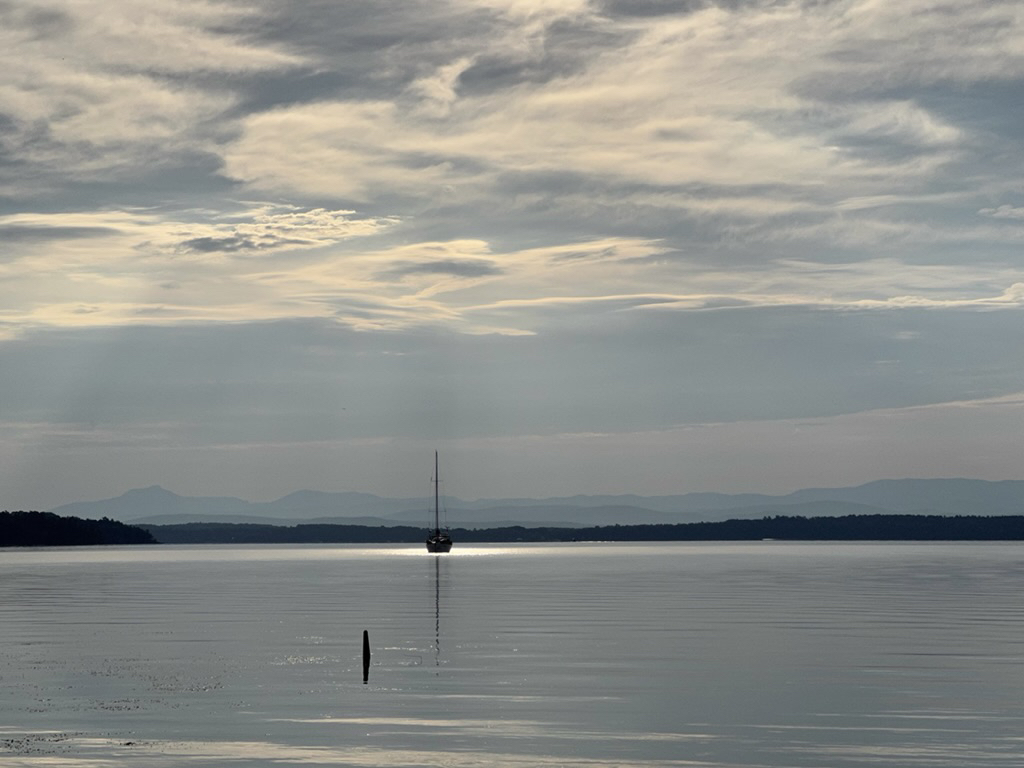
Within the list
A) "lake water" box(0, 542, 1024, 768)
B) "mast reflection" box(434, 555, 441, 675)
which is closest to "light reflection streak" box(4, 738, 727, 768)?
"lake water" box(0, 542, 1024, 768)

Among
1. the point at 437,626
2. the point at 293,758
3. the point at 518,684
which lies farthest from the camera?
the point at 437,626

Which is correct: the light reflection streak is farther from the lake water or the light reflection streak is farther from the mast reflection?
the mast reflection

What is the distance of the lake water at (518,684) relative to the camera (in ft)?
133

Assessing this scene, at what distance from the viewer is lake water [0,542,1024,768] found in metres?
40.5

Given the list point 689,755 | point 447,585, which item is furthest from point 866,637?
point 447,585

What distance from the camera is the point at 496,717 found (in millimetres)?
46438

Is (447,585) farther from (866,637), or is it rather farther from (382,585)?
(866,637)

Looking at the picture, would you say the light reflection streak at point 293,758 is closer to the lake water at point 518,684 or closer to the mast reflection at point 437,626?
the lake water at point 518,684

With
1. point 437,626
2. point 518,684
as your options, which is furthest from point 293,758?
point 437,626

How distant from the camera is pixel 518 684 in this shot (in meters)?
55.4

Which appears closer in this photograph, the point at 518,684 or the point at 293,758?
the point at 293,758

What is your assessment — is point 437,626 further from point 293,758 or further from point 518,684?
point 293,758

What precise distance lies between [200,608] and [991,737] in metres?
72.9

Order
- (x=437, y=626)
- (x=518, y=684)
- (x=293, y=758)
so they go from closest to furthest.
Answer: (x=293, y=758), (x=518, y=684), (x=437, y=626)
